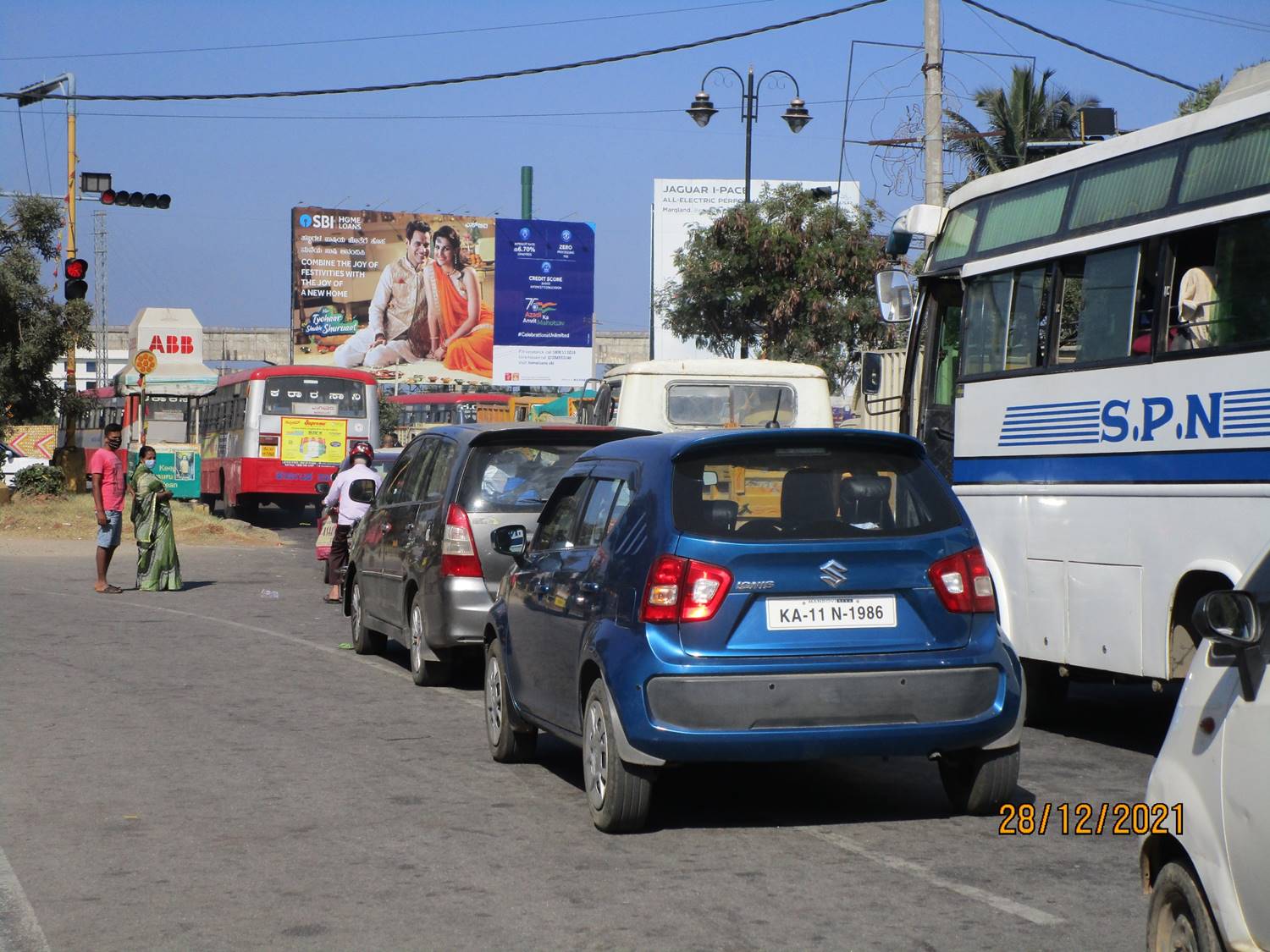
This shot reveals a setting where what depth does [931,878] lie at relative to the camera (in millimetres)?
6172

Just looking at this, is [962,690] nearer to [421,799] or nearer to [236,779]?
[421,799]

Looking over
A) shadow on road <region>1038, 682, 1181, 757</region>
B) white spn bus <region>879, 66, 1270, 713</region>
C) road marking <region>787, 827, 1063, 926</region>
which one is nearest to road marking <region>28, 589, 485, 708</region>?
white spn bus <region>879, 66, 1270, 713</region>

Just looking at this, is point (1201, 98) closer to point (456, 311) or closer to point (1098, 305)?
point (1098, 305)

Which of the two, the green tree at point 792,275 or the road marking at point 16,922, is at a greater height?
the green tree at point 792,275

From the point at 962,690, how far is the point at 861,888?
3.75ft

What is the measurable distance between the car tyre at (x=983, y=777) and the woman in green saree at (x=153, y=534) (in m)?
14.3

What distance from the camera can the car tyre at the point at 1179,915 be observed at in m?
3.94

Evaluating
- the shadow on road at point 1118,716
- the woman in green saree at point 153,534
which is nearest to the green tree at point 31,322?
the woman in green saree at point 153,534

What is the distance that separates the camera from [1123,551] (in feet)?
29.0

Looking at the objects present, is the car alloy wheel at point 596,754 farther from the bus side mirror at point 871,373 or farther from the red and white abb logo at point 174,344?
the red and white abb logo at point 174,344

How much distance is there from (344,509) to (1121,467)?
1008 cm

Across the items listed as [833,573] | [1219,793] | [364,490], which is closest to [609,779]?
[833,573]

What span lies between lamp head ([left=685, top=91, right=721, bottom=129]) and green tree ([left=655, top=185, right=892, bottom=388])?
18.3 ft
